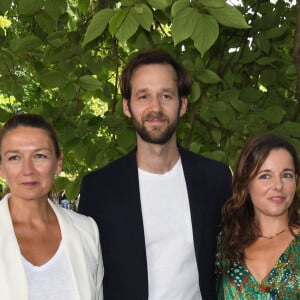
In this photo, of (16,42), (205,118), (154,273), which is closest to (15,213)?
(154,273)

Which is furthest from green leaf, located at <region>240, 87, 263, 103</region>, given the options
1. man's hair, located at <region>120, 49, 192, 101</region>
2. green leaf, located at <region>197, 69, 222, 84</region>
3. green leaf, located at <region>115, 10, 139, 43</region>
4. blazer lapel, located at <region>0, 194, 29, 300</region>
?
green leaf, located at <region>115, 10, 139, 43</region>

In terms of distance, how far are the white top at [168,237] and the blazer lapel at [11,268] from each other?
737 mm

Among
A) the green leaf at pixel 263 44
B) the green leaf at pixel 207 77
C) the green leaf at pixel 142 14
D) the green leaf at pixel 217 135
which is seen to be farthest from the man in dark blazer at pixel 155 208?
the green leaf at pixel 263 44

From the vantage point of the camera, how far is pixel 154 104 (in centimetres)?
282

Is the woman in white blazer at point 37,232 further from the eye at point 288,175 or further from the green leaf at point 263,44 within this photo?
the green leaf at point 263,44

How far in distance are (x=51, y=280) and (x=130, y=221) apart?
673 mm

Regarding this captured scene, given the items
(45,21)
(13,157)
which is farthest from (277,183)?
(45,21)

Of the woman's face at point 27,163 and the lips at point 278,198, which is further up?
the woman's face at point 27,163

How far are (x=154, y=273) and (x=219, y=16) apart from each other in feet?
4.83

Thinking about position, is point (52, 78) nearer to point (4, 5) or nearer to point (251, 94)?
point (4, 5)

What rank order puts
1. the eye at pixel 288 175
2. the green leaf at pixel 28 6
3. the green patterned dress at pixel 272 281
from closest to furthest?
the green patterned dress at pixel 272 281 → the eye at pixel 288 175 → the green leaf at pixel 28 6

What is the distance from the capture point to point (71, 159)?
407 centimetres

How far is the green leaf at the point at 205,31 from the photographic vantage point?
5.61ft

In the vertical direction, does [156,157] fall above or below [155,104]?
below
